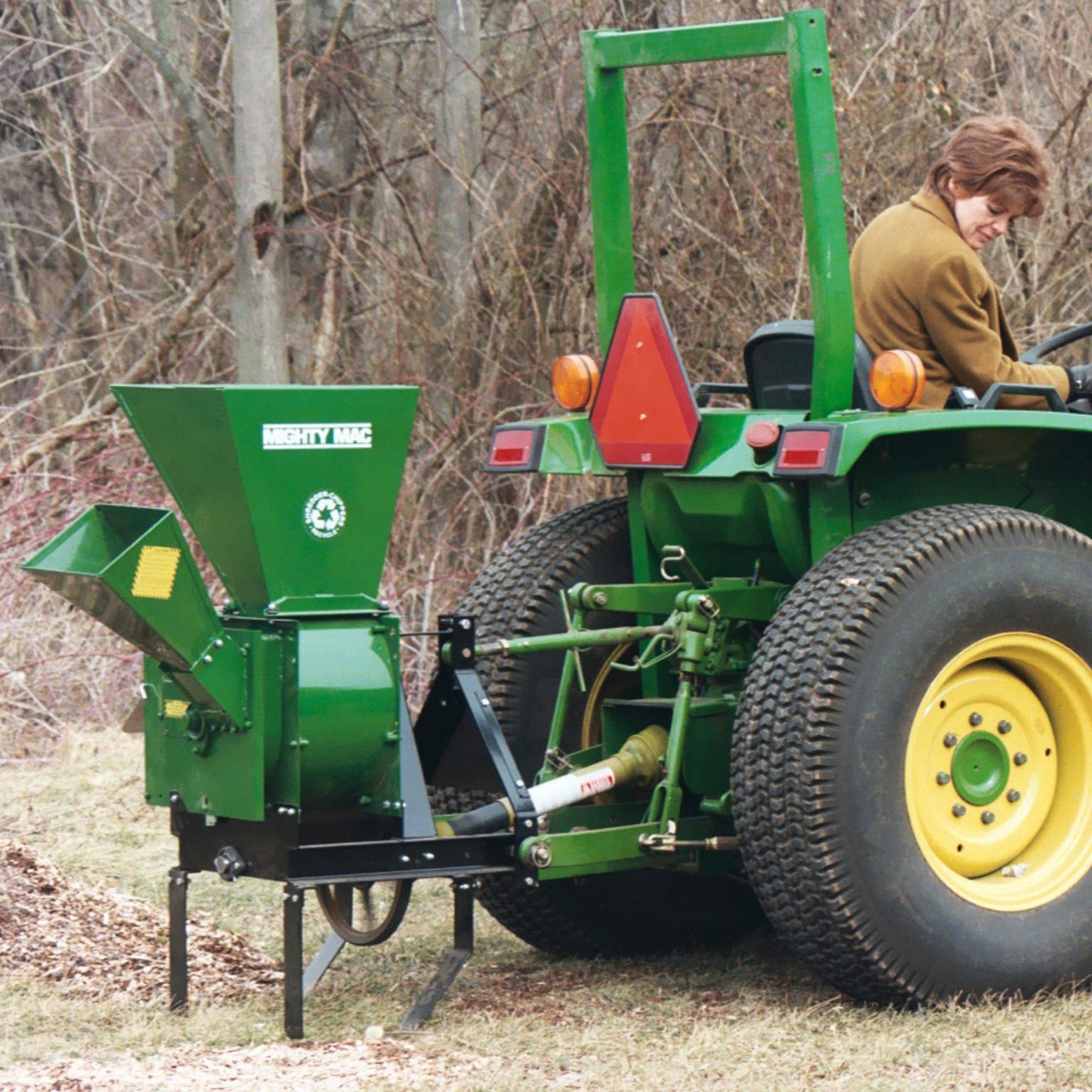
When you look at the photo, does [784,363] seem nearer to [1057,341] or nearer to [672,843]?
[1057,341]

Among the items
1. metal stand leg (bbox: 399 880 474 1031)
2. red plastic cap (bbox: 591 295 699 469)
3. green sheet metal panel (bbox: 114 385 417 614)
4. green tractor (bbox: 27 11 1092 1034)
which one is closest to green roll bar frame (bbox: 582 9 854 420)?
green tractor (bbox: 27 11 1092 1034)

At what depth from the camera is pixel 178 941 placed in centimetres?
410

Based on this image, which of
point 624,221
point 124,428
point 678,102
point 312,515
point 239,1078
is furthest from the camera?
point 124,428

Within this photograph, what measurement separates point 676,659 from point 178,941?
1.34m

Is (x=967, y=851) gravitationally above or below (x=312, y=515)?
below

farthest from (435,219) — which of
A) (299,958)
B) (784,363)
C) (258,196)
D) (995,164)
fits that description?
(299,958)

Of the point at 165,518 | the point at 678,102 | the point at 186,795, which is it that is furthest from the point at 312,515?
the point at 678,102

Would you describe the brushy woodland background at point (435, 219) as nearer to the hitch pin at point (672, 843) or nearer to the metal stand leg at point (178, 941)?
the metal stand leg at point (178, 941)

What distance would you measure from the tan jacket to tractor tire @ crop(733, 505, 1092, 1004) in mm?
369

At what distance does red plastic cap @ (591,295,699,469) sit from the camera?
4.34m

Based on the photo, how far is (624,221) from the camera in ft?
14.9

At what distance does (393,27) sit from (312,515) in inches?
245

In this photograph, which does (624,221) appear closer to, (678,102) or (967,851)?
(967,851)

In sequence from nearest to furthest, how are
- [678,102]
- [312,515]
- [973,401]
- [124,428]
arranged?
[312,515]
[973,401]
[678,102]
[124,428]
